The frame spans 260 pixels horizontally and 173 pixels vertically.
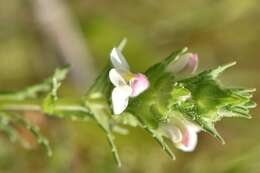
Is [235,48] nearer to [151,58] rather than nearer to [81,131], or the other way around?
[151,58]

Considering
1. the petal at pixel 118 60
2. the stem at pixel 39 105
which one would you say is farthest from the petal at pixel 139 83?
the stem at pixel 39 105

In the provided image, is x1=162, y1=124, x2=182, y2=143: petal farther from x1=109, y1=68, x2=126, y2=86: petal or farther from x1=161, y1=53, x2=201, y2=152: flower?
x1=109, y1=68, x2=126, y2=86: petal

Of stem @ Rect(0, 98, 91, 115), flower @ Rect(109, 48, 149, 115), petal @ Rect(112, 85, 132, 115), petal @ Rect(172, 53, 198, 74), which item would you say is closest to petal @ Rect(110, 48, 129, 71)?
flower @ Rect(109, 48, 149, 115)

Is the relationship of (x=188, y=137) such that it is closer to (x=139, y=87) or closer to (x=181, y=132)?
(x=181, y=132)

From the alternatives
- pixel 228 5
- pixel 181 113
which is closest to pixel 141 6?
pixel 228 5

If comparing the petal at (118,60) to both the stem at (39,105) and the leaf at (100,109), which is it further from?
the stem at (39,105)

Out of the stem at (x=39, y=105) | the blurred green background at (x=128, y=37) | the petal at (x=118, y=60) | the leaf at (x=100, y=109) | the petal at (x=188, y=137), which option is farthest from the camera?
the blurred green background at (x=128, y=37)
